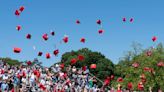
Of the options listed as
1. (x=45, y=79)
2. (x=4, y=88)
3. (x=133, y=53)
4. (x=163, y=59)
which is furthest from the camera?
(x=133, y=53)

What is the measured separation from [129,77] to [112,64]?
28.1 metres

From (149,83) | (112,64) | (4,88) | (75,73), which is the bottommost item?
(4,88)

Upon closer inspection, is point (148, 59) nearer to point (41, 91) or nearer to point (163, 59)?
point (163, 59)

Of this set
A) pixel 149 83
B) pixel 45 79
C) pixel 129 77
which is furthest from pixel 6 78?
pixel 129 77

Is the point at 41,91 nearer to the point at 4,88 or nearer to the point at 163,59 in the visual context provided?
the point at 4,88

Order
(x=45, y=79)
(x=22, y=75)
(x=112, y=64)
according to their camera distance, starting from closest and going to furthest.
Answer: (x=22, y=75)
(x=45, y=79)
(x=112, y=64)

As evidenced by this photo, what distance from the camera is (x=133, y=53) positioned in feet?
357

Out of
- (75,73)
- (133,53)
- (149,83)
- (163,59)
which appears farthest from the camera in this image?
(133,53)

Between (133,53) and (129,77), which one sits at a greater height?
(133,53)

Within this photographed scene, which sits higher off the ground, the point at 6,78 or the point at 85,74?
the point at 85,74

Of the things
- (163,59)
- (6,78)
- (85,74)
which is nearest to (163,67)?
(163,59)

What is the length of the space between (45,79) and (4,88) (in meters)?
6.56

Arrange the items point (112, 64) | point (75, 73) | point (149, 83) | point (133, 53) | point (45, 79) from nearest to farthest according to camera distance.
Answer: point (45, 79), point (75, 73), point (149, 83), point (112, 64), point (133, 53)

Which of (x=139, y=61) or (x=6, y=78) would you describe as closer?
(x=6, y=78)
